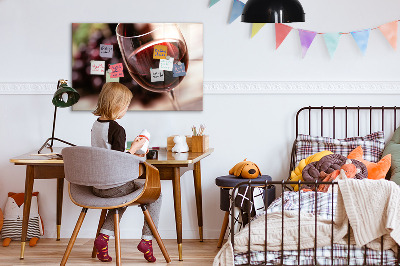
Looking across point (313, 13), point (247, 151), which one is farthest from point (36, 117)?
point (313, 13)

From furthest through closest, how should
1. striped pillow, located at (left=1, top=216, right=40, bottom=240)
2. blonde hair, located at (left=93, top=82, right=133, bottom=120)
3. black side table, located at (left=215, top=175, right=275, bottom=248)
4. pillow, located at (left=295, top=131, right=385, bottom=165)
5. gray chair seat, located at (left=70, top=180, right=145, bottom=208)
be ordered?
striped pillow, located at (left=1, top=216, right=40, bottom=240) → pillow, located at (left=295, top=131, right=385, bottom=165) → black side table, located at (left=215, top=175, right=275, bottom=248) → blonde hair, located at (left=93, top=82, right=133, bottom=120) → gray chair seat, located at (left=70, top=180, right=145, bottom=208)

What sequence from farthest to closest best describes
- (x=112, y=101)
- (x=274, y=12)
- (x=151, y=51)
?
1. (x=151, y=51)
2. (x=112, y=101)
3. (x=274, y=12)

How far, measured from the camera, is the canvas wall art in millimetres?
4434

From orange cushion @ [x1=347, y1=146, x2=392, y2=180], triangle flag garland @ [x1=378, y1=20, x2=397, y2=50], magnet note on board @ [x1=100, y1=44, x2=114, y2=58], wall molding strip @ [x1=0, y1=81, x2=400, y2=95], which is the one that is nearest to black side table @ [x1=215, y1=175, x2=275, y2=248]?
orange cushion @ [x1=347, y1=146, x2=392, y2=180]

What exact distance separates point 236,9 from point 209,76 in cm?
52

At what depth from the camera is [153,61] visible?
4.45 m

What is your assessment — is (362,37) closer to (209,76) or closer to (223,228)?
(209,76)

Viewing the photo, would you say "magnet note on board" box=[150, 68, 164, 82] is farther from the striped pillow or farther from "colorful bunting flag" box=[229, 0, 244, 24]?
the striped pillow

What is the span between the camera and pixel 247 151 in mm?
4484

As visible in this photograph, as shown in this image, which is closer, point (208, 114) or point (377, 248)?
point (377, 248)

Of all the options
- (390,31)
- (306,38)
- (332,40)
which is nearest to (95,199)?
(306,38)

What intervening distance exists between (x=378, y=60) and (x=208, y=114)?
4.19ft

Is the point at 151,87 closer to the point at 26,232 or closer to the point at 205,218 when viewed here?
the point at 205,218

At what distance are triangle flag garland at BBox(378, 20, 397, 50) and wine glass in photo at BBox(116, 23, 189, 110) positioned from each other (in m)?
1.41
